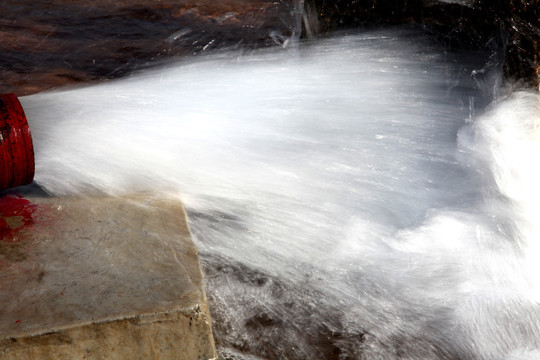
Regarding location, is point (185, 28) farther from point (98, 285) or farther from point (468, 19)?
point (98, 285)

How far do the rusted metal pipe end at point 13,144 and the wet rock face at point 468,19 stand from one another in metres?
2.44

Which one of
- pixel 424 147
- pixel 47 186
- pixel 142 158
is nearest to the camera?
pixel 47 186

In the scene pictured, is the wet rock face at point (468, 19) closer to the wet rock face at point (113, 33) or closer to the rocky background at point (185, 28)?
the rocky background at point (185, 28)

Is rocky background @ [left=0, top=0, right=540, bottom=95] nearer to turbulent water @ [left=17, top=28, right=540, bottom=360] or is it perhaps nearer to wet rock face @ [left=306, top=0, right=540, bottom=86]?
wet rock face @ [left=306, top=0, right=540, bottom=86]

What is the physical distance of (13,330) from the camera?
68.3 inches

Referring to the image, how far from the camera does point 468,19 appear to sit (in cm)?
333

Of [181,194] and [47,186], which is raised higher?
[47,186]

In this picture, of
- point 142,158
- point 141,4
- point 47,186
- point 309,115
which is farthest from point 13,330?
point 141,4

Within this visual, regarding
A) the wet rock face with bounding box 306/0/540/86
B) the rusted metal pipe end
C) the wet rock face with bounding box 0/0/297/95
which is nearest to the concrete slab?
the rusted metal pipe end

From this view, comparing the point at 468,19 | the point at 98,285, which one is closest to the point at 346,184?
the point at 468,19

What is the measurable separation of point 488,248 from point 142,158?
70.3 inches

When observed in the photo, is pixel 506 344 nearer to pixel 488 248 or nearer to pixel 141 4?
pixel 488 248

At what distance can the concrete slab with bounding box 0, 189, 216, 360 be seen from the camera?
1780 millimetres

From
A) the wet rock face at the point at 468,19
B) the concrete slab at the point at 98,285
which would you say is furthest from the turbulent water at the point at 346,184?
the concrete slab at the point at 98,285
